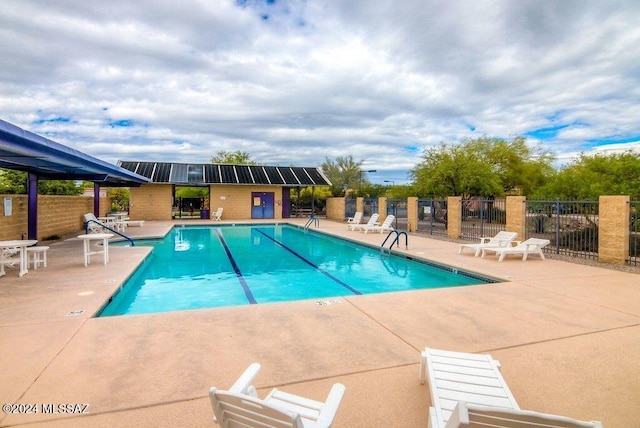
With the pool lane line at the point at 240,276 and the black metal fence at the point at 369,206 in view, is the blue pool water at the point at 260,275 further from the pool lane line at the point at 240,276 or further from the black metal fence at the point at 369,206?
the black metal fence at the point at 369,206

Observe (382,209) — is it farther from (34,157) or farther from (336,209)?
(34,157)

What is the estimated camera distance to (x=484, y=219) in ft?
49.0

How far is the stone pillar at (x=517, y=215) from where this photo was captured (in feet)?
39.5

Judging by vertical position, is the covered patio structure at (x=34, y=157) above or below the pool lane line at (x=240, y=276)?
above

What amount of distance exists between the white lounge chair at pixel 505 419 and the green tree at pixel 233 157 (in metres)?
56.0

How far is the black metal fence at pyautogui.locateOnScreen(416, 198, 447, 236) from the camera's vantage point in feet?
56.9

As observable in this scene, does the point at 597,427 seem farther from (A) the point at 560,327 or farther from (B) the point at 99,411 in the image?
(A) the point at 560,327

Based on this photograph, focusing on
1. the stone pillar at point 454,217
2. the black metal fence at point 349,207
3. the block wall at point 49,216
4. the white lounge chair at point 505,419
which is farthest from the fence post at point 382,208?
the white lounge chair at point 505,419

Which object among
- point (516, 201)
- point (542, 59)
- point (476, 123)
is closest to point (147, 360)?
point (516, 201)

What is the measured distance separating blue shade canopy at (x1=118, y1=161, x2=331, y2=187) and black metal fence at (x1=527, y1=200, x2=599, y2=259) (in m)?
16.4

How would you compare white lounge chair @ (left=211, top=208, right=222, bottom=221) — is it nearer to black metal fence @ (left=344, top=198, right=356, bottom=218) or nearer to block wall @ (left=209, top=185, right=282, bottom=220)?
block wall @ (left=209, top=185, right=282, bottom=220)

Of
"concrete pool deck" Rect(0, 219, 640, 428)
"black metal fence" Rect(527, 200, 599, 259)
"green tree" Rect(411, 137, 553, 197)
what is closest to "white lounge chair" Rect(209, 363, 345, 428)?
"concrete pool deck" Rect(0, 219, 640, 428)

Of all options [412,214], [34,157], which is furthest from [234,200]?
[34,157]

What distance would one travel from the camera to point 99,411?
2.69m
